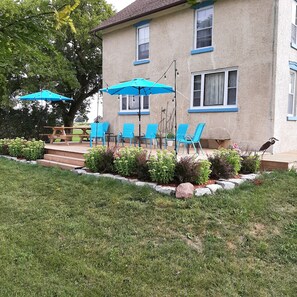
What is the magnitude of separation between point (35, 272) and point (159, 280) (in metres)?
1.39

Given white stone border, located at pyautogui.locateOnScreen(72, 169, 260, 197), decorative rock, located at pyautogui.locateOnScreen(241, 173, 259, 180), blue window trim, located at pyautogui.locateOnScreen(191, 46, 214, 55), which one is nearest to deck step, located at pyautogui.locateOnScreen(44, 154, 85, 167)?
white stone border, located at pyautogui.locateOnScreen(72, 169, 260, 197)

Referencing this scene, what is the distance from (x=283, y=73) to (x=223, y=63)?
196cm

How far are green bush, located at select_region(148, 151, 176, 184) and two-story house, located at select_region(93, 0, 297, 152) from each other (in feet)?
12.5

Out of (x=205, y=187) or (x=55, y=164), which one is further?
(x=55, y=164)

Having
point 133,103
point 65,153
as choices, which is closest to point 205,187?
point 65,153

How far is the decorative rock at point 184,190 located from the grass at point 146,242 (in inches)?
7.1

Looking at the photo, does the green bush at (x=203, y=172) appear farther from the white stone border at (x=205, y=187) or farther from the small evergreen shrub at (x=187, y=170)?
the white stone border at (x=205, y=187)

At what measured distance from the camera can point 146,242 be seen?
417 cm

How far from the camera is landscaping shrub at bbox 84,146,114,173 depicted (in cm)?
717

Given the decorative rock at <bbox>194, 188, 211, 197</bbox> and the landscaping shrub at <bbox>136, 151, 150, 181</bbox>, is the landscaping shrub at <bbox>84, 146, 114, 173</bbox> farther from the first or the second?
the decorative rock at <bbox>194, 188, 211, 197</bbox>

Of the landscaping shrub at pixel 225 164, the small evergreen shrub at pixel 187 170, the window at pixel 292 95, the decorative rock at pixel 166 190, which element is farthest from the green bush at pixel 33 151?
the window at pixel 292 95

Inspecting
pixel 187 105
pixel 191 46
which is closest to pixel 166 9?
pixel 191 46

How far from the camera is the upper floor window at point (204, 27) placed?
11.1m

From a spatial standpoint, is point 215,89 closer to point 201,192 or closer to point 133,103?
point 133,103
